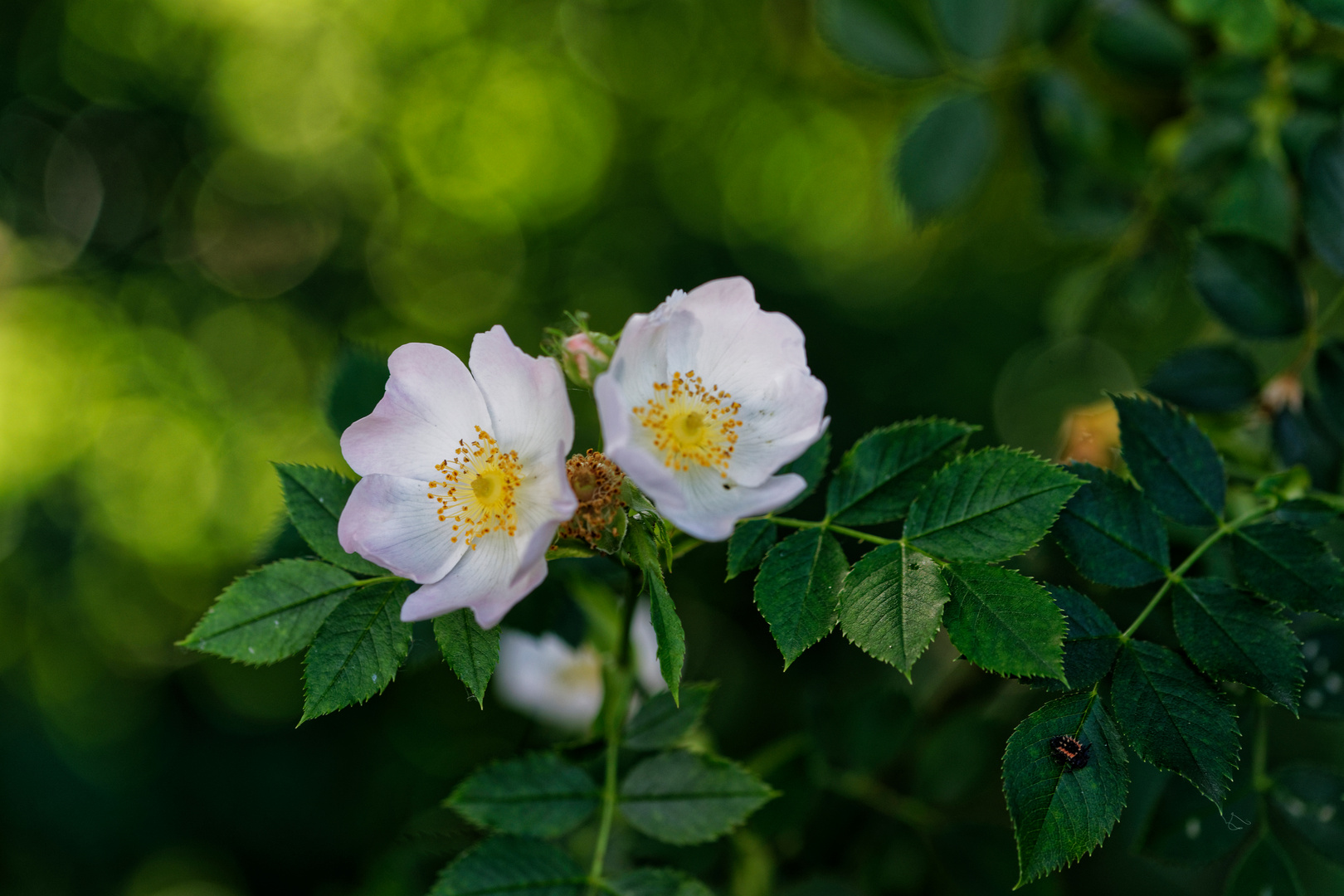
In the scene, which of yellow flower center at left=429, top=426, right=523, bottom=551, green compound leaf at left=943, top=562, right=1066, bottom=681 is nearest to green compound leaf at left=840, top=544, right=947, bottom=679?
green compound leaf at left=943, top=562, right=1066, bottom=681

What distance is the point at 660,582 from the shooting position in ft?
2.56

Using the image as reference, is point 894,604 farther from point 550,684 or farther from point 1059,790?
point 550,684

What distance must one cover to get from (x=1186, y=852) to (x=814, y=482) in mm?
641

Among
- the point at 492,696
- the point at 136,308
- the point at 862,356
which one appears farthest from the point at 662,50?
the point at 492,696

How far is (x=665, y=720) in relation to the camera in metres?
1.06

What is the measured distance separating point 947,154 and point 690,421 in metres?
0.92

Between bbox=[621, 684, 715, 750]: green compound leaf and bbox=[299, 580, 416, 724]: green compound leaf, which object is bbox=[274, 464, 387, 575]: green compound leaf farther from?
bbox=[621, 684, 715, 750]: green compound leaf

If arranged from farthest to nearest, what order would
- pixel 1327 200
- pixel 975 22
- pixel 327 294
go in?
1. pixel 327 294
2. pixel 975 22
3. pixel 1327 200

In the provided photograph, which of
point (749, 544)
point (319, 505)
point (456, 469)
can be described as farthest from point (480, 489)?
point (749, 544)

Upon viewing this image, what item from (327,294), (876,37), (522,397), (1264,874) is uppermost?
(876,37)

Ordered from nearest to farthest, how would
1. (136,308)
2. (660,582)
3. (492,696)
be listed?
(660,582)
(492,696)
(136,308)

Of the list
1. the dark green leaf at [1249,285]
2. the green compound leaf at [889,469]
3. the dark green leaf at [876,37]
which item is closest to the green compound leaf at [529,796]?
the green compound leaf at [889,469]

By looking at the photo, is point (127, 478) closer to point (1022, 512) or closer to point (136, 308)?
point (136, 308)

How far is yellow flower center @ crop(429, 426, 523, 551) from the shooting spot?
0.92 m
